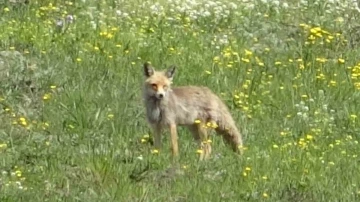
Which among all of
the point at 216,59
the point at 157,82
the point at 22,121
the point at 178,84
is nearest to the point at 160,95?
the point at 157,82

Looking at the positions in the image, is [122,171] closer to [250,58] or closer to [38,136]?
[38,136]

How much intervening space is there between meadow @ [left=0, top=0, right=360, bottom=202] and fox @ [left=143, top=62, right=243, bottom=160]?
17 cm

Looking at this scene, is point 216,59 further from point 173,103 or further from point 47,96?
point 173,103

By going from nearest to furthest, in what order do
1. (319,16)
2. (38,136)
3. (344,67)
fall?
(38,136), (344,67), (319,16)

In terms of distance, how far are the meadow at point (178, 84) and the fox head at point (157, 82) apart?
475 millimetres

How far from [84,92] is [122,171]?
262 centimetres

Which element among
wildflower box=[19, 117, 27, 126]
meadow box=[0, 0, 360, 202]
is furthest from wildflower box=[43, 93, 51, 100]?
wildflower box=[19, 117, 27, 126]

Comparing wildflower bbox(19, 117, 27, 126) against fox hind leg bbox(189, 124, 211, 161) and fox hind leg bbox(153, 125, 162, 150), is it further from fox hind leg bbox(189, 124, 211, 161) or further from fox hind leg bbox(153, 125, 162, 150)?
fox hind leg bbox(189, 124, 211, 161)

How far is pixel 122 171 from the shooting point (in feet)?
35.2

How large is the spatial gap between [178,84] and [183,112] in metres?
1.90

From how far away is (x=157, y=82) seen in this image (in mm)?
12164

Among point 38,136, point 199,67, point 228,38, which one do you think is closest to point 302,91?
point 199,67

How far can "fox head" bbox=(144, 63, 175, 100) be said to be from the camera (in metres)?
12.1

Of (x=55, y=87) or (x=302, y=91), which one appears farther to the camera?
(x=302, y=91)
